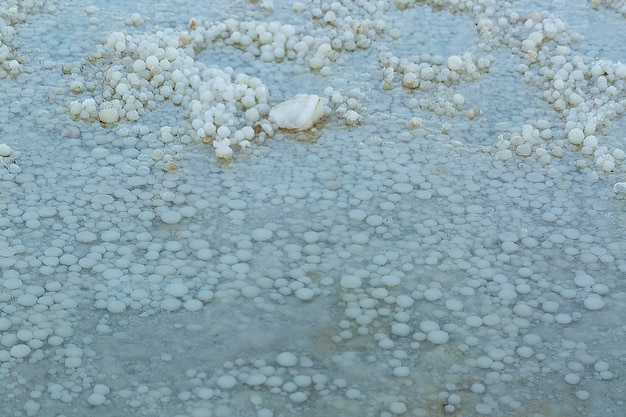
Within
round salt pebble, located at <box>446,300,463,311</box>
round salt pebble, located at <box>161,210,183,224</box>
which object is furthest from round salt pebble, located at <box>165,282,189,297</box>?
round salt pebble, located at <box>446,300,463,311</box>

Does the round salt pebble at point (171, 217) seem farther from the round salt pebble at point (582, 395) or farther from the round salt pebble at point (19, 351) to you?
the round salt pebble at point (582, 395)

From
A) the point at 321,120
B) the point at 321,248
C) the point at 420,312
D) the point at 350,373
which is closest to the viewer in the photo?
the point at 350,373

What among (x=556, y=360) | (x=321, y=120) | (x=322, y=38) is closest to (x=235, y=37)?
(x=322, y=38)

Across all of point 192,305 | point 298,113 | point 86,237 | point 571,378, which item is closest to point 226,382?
point 192,305

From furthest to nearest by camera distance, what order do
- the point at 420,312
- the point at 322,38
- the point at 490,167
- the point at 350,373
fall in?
1. the point at 322,38
2. the point at 490,167
3. the point at 420,312
4. the point at 350,373

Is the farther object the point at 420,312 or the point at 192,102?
the point at 192,102

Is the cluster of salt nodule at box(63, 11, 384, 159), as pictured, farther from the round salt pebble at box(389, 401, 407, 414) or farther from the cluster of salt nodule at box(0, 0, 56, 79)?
the round salt pebble at box(389, 401, 407, 414)

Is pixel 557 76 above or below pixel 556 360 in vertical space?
above

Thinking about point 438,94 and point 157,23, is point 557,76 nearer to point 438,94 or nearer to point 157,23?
point 438,94
